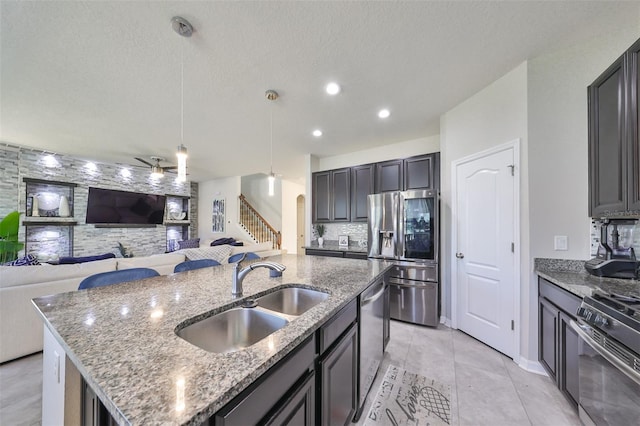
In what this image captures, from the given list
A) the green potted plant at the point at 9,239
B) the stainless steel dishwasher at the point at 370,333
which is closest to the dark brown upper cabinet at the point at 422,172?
the stainless steel dishwasher at the point at 370,333

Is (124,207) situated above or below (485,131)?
below

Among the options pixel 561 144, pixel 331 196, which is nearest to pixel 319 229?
pixel 331 196

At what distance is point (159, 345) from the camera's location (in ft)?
2.68

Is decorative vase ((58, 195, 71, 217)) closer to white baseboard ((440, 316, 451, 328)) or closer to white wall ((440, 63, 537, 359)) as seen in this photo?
white wall ((440, 63, 537, 359))

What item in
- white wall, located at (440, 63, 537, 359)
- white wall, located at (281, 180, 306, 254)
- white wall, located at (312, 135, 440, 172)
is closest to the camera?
white wall, located at (440, 63, 537, 359)

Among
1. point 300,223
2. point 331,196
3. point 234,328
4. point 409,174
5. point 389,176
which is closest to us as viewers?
point 234,328

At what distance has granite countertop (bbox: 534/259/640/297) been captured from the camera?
4.89 ft

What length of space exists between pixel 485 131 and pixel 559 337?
2017 millimetres

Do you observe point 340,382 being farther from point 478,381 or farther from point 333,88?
point 333,88

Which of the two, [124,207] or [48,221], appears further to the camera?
[124,207]

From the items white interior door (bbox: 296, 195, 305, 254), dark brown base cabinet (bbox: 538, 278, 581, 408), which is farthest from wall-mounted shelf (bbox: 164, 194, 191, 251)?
dark brown base cabinet (bbox: 538, 278, 581, 408)

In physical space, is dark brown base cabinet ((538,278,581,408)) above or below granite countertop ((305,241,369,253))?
below

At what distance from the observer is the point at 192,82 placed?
240 cm

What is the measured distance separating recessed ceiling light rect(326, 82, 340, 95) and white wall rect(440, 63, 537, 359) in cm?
157
